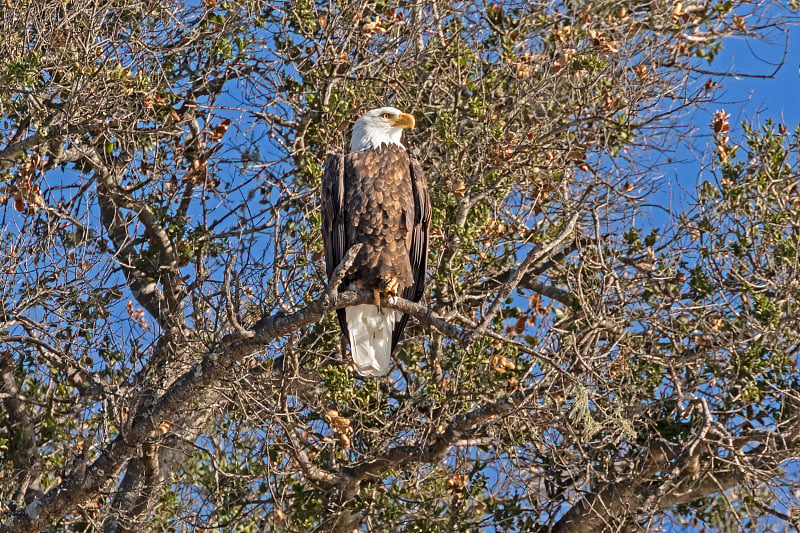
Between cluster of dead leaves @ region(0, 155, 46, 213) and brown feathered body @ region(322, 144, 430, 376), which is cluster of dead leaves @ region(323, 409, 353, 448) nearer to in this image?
brown feathered body @ region(322, 144, 430, 376)

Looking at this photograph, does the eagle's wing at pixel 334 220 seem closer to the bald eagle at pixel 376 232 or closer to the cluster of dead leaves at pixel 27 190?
the bald eagle at pixel 376 232

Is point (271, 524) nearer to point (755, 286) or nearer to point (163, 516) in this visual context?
point (163, 516)

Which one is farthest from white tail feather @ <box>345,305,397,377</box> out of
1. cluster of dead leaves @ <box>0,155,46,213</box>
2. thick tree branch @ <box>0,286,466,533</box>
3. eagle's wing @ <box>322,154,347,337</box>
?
cluster of dead leaves @ <box>0,155,46,213</box>

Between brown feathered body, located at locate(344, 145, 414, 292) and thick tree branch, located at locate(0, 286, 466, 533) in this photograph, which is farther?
brown feathered body, located at locate(344, 145, 414, 292)

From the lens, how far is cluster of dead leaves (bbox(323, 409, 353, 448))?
18.8 ft

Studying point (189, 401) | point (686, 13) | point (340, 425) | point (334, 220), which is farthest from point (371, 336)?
point (686, 13)

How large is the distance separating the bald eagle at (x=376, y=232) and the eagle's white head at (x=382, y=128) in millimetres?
32

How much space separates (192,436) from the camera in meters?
6.61

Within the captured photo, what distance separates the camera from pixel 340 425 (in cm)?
573

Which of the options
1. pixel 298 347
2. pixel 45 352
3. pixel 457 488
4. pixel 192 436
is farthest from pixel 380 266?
pixel 45 352

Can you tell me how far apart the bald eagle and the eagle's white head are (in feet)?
0.10

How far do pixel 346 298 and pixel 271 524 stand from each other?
1839 millimetres

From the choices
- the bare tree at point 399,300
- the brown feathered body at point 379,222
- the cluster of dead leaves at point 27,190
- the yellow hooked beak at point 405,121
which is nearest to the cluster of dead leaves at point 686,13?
the bare tree at point 399,300

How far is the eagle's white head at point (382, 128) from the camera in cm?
615
